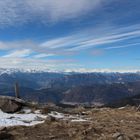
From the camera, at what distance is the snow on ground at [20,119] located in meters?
26.9

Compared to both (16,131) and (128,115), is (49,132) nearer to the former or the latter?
(16,131)

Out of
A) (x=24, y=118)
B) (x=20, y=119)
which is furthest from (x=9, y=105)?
(x=20, y=119)

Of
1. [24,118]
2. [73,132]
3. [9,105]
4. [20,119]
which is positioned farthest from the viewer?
[9,105]

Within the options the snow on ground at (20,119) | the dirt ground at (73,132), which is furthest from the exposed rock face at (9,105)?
the dirt ground at (73,132)

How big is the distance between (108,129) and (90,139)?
12.0 feet

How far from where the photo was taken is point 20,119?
29.2m

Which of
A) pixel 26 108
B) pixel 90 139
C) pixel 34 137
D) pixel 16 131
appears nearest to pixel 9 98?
pixel 26 108

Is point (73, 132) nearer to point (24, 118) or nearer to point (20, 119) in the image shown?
point (20, 119)

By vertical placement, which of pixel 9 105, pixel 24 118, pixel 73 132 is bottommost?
pixel 73 132

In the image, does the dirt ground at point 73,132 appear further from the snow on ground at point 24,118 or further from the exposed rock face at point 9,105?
the exposed rock face at point 9,105

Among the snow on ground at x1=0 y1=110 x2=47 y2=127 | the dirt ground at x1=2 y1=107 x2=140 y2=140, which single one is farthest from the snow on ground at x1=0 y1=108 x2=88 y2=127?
the dirt ground at x1=2 y1=107 x2=140 y2=140

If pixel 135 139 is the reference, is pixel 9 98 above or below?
Answer: above

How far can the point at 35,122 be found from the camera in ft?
91.8

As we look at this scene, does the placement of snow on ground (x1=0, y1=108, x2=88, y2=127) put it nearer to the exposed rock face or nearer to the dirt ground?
the exposed rock face
